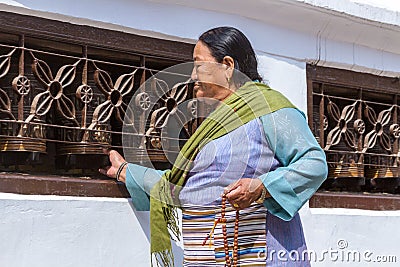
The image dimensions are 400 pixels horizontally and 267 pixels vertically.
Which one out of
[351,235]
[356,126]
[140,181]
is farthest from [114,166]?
[356,126]

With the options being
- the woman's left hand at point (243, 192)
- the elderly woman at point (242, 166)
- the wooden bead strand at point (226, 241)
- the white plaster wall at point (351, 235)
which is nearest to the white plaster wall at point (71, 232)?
the elderly woman at point (242, 166)

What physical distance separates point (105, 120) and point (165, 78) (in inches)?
16.1

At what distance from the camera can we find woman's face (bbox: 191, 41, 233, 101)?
3.35 m

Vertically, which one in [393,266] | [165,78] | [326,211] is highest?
[165,78]

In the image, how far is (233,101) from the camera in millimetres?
3338

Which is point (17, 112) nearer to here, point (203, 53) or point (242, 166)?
point (203, 53)

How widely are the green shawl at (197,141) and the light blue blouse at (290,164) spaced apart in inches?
2.4

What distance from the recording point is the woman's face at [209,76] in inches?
132

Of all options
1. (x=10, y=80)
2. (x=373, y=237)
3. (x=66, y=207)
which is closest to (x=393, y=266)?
(x=373, y=237)

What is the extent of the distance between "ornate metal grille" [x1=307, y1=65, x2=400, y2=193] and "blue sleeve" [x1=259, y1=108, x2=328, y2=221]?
1.41m

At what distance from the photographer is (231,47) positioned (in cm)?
334

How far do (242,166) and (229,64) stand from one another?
1.28 feet

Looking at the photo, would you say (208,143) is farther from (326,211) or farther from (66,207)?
(326,211)

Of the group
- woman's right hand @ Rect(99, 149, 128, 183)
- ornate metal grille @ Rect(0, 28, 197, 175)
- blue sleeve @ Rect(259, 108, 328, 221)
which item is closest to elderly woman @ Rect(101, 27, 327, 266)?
blue sleeve @ Rect(259, 108, 328, 221)
